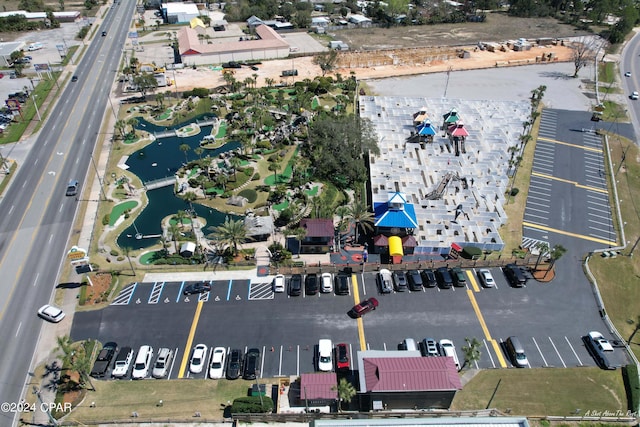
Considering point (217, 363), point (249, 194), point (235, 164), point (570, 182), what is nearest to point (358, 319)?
point (217, 363)

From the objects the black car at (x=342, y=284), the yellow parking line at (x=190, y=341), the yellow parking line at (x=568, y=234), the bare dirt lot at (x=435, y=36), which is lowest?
the yellow parking line at (x=190, y=341)

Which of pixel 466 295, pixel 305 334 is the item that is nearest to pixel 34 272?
pixel 305 334

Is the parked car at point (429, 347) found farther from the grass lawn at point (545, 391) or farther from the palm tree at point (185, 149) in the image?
the palm tree at point (185, 149)

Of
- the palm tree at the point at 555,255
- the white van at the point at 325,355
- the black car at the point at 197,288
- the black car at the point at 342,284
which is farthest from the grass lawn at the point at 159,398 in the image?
the palm tree at the point at 555,255

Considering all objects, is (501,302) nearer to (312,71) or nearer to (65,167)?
(65,167)

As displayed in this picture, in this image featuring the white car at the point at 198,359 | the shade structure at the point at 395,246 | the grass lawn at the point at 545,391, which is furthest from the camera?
the shade structure at the point at 395,246

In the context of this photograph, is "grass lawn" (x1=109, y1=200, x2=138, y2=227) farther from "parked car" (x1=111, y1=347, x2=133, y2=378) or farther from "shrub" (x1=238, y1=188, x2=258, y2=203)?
"parked car" (x1=111, y1=347, x2=133, y2=378)
